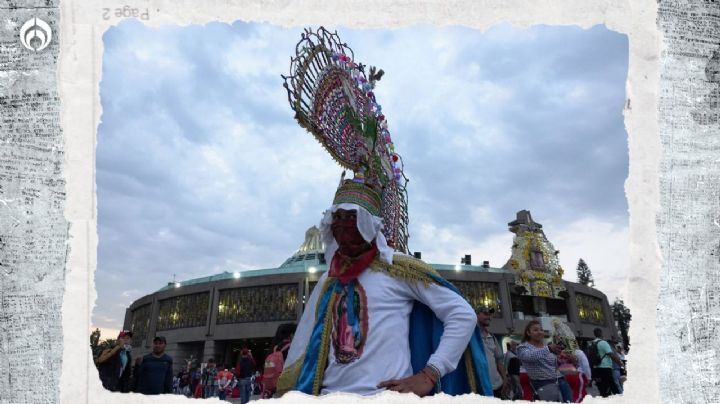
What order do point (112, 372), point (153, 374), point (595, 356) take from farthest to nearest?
point (595, 356) → point (153, 374) → point (112, 372)

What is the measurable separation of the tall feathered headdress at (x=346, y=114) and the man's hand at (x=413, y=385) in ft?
4.62

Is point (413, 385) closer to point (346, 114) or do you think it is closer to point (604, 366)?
point (346, 114)

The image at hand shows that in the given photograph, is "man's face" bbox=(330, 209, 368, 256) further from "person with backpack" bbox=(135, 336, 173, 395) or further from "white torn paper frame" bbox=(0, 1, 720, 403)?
"person with backpack" bbox=(135, 336, 173, 395)

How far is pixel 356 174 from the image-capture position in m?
3.29

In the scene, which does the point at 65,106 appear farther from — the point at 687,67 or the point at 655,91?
the point at 687,67

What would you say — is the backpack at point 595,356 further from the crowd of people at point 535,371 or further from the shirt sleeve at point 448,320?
the shirt sleeve at point 448,320

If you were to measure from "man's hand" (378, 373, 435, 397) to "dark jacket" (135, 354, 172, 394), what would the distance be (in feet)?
17.4

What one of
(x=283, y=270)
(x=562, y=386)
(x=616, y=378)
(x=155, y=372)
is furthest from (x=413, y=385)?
(x=283, y=270)

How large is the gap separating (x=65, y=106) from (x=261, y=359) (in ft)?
127

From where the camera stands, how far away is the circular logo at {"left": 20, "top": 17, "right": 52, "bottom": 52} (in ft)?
7.20

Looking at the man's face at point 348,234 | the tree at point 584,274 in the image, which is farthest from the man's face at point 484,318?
the tree at point 584,274

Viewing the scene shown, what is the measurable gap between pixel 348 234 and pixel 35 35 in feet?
6.08

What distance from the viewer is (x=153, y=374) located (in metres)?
6.44

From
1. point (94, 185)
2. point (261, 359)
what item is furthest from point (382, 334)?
point (261, 359)
